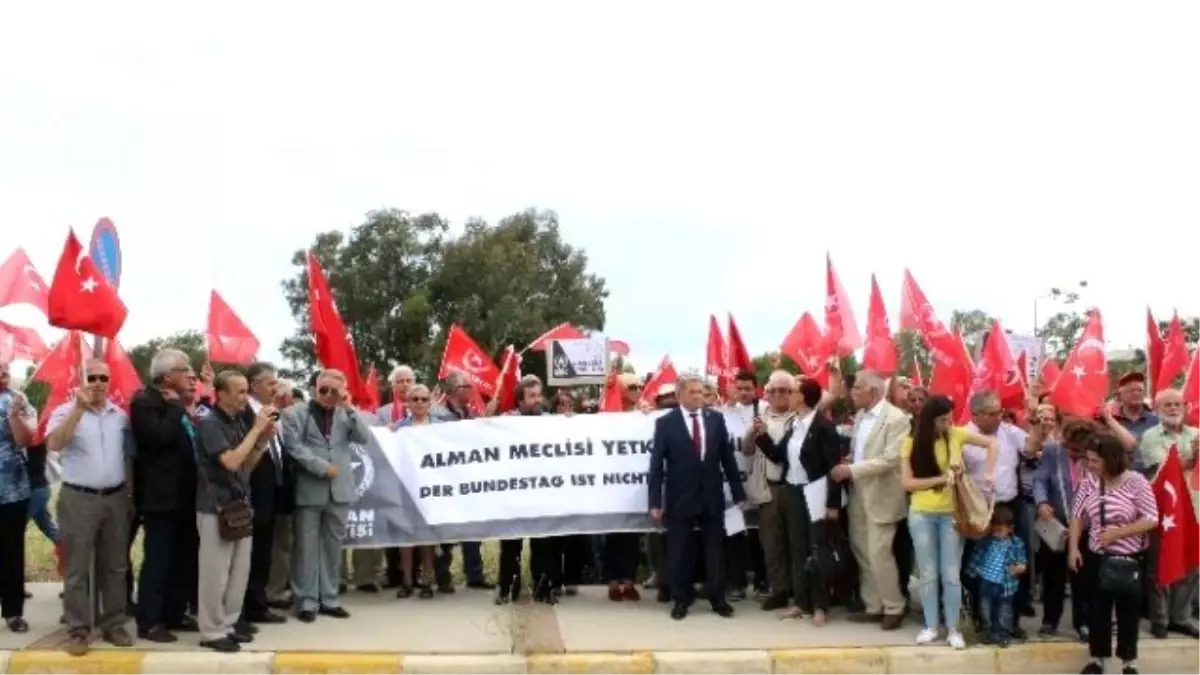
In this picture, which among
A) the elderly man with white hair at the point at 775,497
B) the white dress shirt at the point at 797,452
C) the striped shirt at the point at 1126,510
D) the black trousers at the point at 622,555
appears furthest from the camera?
the black trousers at the point at 622,555

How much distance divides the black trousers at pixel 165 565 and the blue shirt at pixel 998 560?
214 inches

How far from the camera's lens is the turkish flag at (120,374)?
8.81 meters

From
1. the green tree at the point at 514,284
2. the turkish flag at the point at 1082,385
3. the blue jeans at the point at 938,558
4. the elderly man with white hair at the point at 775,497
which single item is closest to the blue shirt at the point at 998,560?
the blue jeans at the point at 938,558

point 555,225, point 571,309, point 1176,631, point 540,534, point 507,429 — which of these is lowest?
point 1176,631

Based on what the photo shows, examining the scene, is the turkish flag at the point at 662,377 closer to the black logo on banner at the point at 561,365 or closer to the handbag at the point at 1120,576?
the black logo on banner at the point at 561,365

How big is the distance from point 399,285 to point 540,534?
36.9m

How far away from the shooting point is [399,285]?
45.3 metres

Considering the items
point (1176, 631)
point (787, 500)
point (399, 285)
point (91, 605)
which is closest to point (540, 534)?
point (787, 500)

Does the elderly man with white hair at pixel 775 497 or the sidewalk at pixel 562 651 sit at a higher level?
the elderly man with white hair at pixel 775 497

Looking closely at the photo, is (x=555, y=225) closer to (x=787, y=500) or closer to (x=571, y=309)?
(x=571, y=309)

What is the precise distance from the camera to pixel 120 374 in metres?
9.12

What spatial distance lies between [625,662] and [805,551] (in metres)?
1.96

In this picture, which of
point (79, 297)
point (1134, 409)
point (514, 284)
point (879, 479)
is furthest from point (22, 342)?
point (514, 284)

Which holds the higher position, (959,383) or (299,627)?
(959,383)
